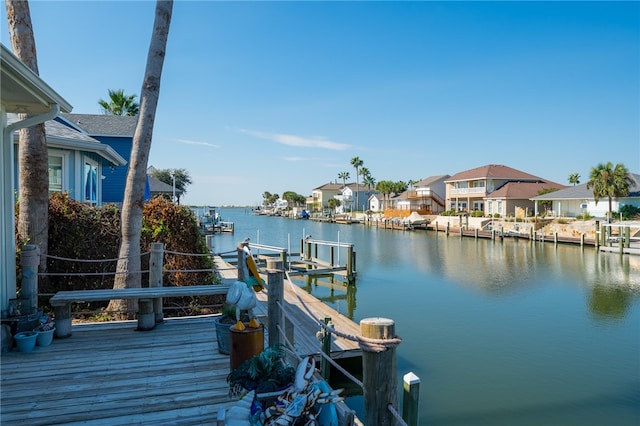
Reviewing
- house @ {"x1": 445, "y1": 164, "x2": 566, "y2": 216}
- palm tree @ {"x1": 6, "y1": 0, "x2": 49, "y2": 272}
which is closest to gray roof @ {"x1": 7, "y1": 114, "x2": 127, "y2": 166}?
palm tree @ {"x1": 6, "y1": 0, "x2": 49, "y2": 272}

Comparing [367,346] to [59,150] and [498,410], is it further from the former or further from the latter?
[59,150]

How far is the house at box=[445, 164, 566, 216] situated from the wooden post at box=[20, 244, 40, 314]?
5154 cm

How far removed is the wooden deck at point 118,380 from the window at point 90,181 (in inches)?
308

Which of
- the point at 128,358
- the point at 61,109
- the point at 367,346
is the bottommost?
the point at 128,358

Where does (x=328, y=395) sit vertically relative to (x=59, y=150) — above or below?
below

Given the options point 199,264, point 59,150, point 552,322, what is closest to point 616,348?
point 552,322

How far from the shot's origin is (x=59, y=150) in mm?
11688

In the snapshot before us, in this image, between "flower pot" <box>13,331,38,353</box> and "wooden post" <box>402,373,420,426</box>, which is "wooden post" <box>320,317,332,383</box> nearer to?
"wooden post" <box>402,373,420,426</box>

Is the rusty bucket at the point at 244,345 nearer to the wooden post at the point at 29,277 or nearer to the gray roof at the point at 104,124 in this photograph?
the wooden post at the point at 29,277

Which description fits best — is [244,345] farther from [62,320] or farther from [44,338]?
[62,320]

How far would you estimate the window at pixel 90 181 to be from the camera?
13094 mm

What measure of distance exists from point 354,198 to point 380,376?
324 ft

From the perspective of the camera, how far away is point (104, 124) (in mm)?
20797

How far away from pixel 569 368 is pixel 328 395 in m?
10.8
